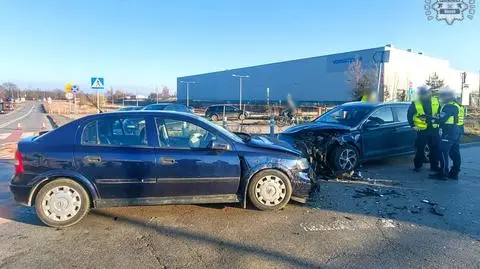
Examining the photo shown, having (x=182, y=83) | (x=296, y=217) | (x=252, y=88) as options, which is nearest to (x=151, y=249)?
(x=296, y=217)

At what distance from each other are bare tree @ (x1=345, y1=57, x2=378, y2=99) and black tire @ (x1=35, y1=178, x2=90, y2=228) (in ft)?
134

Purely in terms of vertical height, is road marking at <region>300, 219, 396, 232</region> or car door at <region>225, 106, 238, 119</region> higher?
car door at <region>225, 106, 238, 119</region>

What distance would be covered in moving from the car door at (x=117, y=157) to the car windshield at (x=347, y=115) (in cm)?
505

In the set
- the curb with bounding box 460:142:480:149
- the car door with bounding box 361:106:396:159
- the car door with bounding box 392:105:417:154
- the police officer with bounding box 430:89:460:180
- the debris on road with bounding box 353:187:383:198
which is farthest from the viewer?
the curb with bounding box 460:142:480:149

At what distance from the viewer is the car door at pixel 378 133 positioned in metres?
8.26

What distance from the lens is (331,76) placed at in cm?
6066

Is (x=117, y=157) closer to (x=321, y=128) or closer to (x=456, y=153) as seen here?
(x=321, y=128)

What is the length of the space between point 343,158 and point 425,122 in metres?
1.92

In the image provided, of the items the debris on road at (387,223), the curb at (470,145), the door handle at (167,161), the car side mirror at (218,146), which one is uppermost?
the car side mirror at (218,146)

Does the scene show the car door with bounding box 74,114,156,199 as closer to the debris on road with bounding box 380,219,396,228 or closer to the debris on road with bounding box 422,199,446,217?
the debris on road with bounding box 380,219,396,228

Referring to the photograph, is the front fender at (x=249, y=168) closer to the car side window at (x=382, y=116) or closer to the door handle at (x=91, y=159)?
the door handle at (x=91, y=159)

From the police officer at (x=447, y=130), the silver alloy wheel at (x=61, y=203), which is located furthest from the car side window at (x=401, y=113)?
the silver alloy wheel at (x=61, y=203)

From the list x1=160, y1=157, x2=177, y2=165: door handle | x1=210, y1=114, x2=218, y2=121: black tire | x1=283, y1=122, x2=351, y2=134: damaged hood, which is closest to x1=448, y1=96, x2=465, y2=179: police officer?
x1=283, y1=122, x2=351, y2=134: damaged hood

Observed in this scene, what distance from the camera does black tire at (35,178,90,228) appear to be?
15.5 feet
